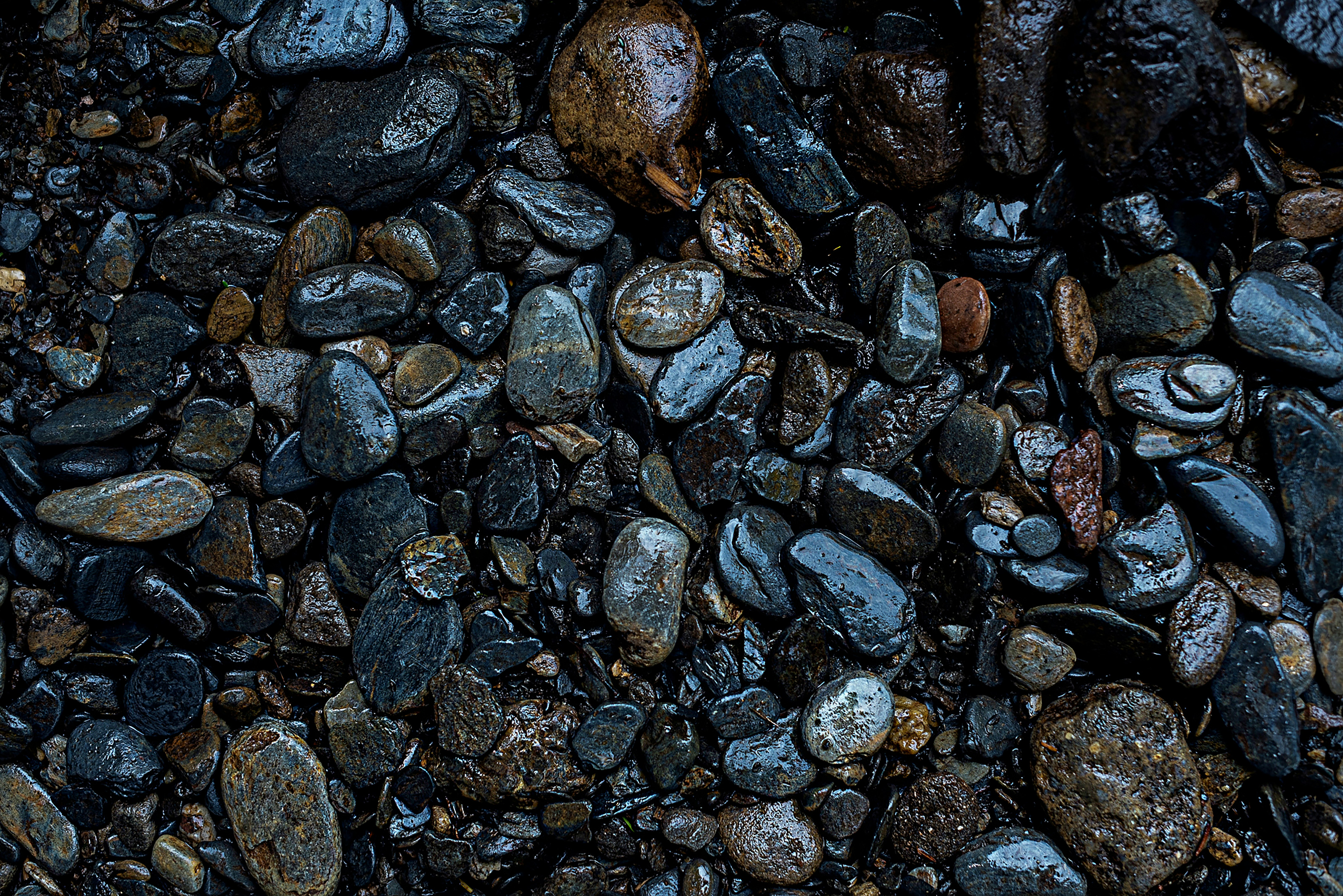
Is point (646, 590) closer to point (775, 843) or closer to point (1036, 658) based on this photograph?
point (775, 843)

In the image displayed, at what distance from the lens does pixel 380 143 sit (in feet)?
5.88

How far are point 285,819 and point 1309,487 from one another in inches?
100.0

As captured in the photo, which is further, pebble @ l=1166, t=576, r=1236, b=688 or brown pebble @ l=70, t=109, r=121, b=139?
brown pebble @ l=70, t=109, r=121, b=139

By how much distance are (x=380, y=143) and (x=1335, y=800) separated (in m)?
2.73

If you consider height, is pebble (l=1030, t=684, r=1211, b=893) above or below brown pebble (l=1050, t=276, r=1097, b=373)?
below

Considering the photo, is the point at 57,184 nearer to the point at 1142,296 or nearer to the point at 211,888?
the point at 211,888

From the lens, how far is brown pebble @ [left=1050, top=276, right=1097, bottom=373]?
5.71 feet

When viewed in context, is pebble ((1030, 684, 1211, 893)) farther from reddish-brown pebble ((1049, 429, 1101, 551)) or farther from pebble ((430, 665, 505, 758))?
pebble ((430, 665, 505, 758))

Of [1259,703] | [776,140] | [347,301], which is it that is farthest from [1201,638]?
[347,301]

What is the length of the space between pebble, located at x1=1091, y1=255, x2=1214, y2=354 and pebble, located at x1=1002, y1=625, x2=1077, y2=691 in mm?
720

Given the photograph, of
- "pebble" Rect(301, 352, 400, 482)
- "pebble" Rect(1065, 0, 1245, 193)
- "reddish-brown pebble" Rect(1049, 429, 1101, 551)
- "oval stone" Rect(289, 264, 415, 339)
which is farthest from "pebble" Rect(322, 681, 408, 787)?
"pebble" Rect(1065, 0, 1245, 193)

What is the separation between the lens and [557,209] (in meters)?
1.84

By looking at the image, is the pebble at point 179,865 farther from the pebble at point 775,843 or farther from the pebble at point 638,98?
the pebble at point 638,98

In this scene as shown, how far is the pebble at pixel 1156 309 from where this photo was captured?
5.59 feet
